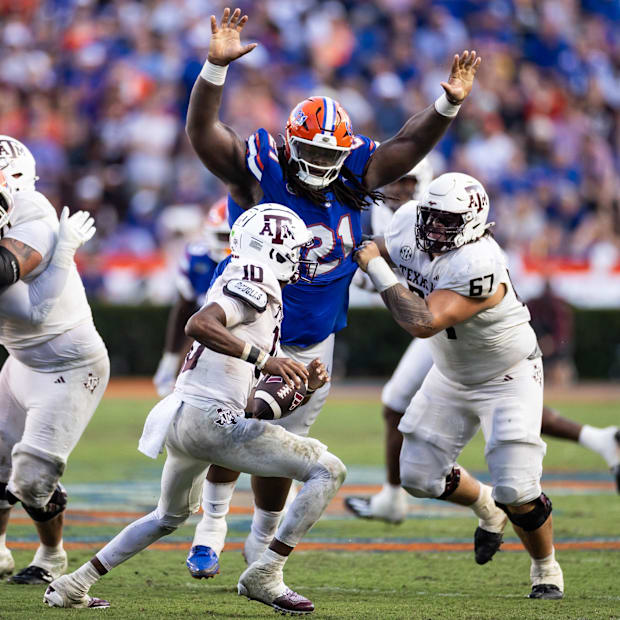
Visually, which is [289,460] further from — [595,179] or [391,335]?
[595,179]

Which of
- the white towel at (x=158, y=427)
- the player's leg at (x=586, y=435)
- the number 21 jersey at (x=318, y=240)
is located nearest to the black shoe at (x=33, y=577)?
the white towel at (x=158, y=427)

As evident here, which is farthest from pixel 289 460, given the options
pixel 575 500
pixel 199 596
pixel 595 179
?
pixel 595 179

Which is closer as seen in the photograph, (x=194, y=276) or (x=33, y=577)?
(x=33, y=577)

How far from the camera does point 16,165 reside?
5207mm

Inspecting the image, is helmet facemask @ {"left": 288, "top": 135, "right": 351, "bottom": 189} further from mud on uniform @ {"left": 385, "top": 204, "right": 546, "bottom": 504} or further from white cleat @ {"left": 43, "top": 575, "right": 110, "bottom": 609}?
white cleat @ {"left": 43, "top": 575, "right": 110, "bottom": 609}

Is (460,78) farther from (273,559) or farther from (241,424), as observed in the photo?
(273,559)

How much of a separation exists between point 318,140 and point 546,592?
7.04 ft

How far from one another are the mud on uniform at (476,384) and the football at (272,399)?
879 mm

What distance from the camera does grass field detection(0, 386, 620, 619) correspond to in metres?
4.68

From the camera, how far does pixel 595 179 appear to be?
1597cm

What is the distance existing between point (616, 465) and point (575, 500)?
89 cm

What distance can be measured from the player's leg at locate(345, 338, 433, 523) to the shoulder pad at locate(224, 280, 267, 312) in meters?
2.35

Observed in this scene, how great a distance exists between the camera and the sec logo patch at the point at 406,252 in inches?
212

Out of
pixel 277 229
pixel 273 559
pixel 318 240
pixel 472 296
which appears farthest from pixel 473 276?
pixel 273 559
